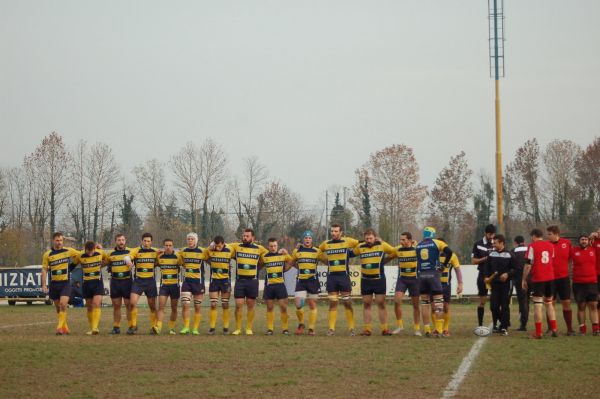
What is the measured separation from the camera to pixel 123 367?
1304cm

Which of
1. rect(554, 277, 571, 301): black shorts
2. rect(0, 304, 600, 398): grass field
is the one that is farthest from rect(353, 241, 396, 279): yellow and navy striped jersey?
→ rect(554, 277, 571, 301): black shorts

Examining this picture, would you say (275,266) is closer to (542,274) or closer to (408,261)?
(408,261)

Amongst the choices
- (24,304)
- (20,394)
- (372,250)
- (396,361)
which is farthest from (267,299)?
(24,304)

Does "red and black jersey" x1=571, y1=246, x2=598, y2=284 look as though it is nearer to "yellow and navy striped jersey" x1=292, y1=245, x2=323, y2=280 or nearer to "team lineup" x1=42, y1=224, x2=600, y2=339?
"team lineup" x1=42, y1=224, x2=600, y2=339

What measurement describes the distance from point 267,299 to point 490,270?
4.95 meters

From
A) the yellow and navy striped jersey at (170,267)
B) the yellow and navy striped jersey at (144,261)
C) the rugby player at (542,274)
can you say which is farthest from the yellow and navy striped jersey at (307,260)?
the rugby player at (542,274)

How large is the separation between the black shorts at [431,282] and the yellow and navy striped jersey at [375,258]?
1.04 meters

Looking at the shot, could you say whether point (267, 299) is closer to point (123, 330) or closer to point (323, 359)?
point (123, 330)

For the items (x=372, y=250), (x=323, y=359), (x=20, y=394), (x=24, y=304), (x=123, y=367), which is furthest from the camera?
(x=24, y=304)

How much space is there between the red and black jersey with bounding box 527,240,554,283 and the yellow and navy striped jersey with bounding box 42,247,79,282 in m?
10.1

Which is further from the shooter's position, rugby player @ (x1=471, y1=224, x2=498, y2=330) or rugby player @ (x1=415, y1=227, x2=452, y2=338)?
rugby player @ (x1=471, y1=224, x2=498, y2=330)

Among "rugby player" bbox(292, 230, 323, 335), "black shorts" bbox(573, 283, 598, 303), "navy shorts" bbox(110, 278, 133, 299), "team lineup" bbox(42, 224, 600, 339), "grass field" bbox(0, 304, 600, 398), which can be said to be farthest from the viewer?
"navy shorts" bbox(110, 278, 133, 299)

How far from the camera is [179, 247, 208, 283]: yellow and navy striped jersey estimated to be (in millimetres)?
19681

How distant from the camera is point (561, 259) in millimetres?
18094
